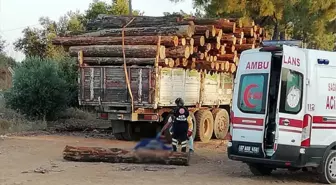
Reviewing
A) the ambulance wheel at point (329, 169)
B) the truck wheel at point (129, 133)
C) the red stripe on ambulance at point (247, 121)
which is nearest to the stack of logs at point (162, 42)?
the truck wheel at point (129, 133)

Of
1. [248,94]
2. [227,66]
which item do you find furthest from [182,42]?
[248,94]

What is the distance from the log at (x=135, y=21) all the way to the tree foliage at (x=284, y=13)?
13.8ft

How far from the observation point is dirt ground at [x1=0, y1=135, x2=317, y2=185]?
10555 millimetres

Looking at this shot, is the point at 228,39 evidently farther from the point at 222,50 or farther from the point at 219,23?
the point at 219,23

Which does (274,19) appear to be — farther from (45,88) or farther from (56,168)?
(56,168)

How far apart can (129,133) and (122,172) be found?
578 centimetres

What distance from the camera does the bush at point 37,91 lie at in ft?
69.4

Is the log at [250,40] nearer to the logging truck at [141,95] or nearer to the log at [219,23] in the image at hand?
the log at [219,23]

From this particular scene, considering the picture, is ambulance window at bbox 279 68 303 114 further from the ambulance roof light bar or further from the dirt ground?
the dirt ground

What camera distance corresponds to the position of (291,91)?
10.4 m

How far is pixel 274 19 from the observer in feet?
75.4

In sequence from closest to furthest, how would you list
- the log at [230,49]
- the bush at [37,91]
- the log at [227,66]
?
the log at [227,66]
the log at [230,49]
the bush at [37,91]

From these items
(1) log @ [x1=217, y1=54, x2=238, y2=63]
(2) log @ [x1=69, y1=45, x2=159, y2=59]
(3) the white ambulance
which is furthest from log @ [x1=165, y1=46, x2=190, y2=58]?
(3) the white ambulance

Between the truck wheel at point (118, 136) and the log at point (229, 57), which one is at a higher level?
the log at point (229, 57)
